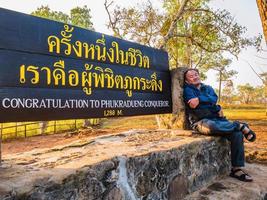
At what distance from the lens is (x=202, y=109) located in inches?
157

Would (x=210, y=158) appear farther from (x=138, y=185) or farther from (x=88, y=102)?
(x=88, y=102)

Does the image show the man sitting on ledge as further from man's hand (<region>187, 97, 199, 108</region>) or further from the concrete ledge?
the concrete ledge

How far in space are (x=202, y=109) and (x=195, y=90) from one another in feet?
0.97

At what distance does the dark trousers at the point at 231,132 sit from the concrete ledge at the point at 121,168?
0.13 m

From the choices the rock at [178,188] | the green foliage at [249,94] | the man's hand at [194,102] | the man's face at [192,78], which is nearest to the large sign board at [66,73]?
the man's hand at [194,102]

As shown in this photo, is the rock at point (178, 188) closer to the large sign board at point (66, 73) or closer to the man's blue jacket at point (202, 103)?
the large sign board at point (66, 73)

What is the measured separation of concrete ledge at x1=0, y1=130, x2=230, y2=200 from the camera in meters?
1.86

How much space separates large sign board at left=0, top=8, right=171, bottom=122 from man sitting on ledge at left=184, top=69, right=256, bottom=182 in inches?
24.1

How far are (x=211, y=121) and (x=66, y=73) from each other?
6.78ft

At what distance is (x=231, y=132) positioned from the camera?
149 inches

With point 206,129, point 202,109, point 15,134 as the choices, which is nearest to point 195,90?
point 202,109

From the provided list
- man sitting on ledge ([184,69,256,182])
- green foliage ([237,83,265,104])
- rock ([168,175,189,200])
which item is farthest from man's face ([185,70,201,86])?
green foliage ([237,83,265,104])

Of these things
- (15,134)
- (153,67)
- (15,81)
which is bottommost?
(15,134)

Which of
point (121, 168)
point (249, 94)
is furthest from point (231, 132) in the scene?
point (249, 94)
